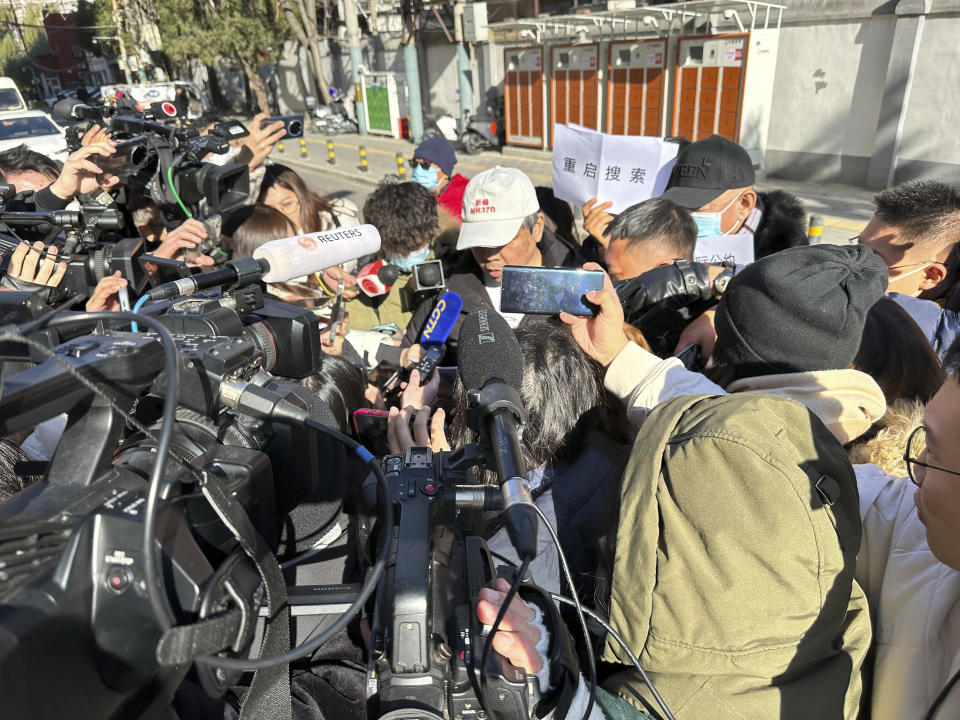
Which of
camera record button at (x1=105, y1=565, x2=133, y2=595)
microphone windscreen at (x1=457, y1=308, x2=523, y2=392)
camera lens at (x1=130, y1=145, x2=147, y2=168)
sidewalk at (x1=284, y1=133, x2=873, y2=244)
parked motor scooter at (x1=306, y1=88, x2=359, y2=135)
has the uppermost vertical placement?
camera lens at (x1=130, y1=145, x2=147, y2=168)

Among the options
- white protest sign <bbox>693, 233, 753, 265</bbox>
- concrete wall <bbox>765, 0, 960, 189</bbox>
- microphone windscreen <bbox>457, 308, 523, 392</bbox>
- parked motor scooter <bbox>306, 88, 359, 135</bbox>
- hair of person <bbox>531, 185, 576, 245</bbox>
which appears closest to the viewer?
microphone windscreen <bbox>457, 308, 523, 392</bbox>

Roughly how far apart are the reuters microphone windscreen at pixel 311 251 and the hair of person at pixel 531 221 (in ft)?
3.12

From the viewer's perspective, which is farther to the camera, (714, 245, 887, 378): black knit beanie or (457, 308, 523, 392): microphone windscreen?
(714, 245, 887, 378): black knit beanie

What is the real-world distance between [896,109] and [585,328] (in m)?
9.17

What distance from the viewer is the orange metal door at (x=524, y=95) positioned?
13016 millimetres

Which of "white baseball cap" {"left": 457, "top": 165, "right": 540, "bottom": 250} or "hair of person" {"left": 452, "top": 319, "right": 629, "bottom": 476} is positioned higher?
"white baseball cap" {"left": 457, "top": 165, "right": 540, "bottom": 250}

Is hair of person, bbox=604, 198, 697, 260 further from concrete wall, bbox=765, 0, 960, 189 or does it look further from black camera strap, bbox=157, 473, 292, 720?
concrete wall, bbox=765, 0, 960, 189

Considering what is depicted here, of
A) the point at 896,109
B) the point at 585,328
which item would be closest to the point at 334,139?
the point at 896,109

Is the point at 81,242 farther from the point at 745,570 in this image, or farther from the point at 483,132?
the point at 483,132

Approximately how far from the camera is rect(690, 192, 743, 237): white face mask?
292 cm

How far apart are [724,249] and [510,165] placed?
11.4 metres

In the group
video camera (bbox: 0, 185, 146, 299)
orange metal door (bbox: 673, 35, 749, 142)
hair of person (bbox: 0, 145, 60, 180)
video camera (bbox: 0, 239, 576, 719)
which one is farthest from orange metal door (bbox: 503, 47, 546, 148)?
video camera (bbox: 0, 239, 576, 719)

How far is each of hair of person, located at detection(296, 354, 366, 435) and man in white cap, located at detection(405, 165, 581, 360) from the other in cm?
60

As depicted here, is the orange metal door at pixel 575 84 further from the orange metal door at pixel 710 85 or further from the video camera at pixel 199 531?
the video camera at pixel 199 531
